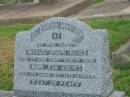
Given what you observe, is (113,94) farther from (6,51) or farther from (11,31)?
(11,31)

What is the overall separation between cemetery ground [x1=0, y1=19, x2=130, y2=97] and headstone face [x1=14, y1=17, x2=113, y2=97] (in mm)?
1267

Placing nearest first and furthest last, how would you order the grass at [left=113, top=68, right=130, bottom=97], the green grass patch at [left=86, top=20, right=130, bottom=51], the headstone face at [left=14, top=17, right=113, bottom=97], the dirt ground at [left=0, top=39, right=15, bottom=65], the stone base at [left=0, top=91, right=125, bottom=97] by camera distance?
the headstone face at [left=14, top=17, right=113, bottom=97] < the stone base at [left=0, top=91, right=125, bottom=97] < the grass at [left=113, top=68, right=130, bottom=97] < the dirt ground at [left=0, top=39, right=15, bottom=65] < the green grass patch at [left=86, top=20, right=130, bottom=51]

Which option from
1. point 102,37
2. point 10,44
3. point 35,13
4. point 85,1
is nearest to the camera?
point 102,37

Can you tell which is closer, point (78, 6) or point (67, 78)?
point (67, 78)

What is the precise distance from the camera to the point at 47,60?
7332 millimetres

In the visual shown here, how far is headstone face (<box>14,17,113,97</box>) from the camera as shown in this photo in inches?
277

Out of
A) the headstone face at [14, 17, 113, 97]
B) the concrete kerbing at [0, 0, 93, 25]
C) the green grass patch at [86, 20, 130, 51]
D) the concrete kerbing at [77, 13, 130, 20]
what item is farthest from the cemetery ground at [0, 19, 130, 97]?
the concrete kerbing at [0, 0, 93, 25]

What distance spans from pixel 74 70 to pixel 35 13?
9817mm

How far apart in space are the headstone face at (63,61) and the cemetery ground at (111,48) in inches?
49.9

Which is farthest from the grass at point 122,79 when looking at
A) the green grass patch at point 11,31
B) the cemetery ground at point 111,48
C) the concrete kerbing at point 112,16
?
the concrete kerbing at point 112,16

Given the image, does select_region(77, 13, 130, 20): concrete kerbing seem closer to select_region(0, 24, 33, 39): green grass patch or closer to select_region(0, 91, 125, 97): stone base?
select_region(0, 24, 33, 39): green grass patch

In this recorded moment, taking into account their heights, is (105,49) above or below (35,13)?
below

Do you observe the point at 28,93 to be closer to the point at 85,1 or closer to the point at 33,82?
the point at 33,82

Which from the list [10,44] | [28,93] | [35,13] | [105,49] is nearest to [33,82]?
[28,93]
